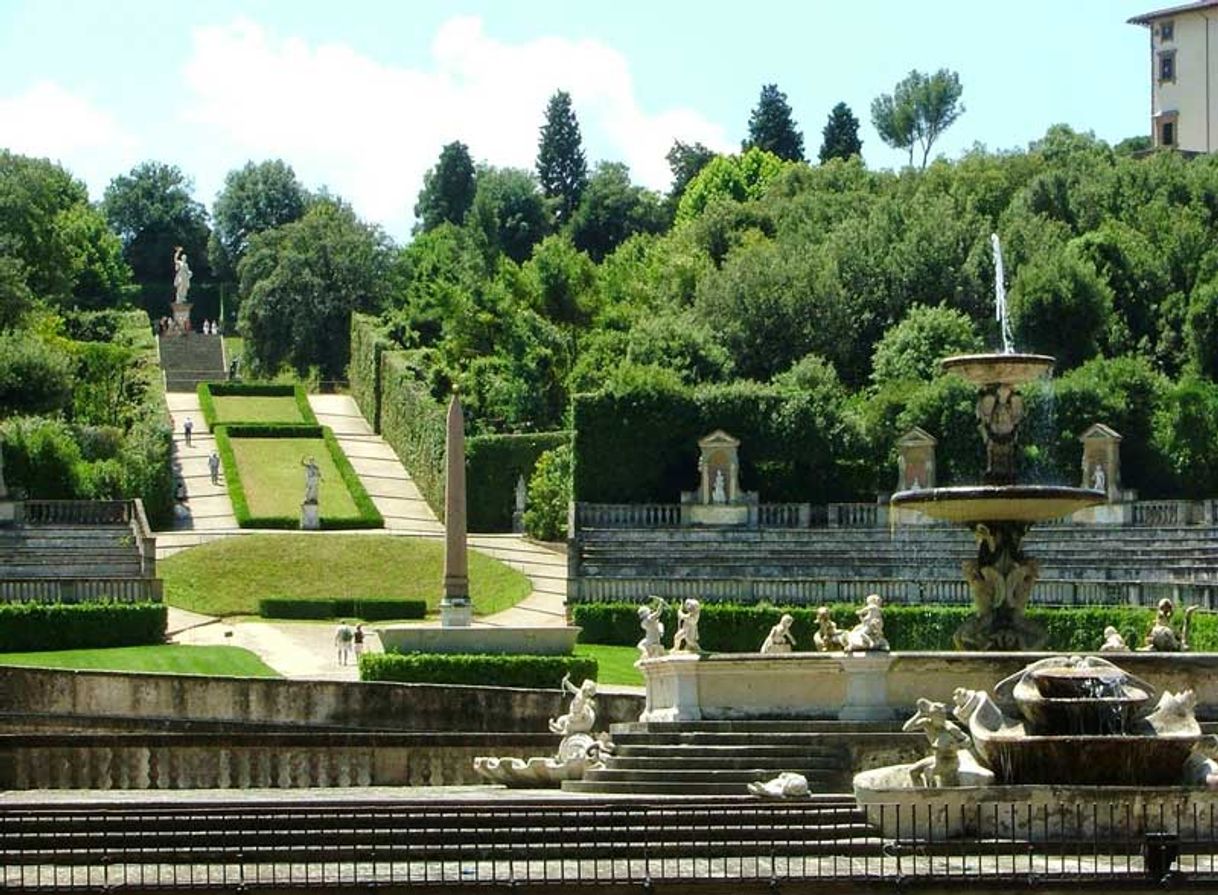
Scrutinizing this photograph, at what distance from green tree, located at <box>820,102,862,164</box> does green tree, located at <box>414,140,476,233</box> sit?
25561 millimetres

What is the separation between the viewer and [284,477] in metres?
89.4

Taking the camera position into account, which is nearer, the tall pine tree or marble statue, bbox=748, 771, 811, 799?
marble statue, bbox=748, 771, 811, 799

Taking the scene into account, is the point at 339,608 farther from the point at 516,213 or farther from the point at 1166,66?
the point at 516,213

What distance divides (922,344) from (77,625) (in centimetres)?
3041

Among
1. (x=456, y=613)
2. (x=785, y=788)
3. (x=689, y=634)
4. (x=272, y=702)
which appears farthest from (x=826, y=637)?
(x=456, y=613)

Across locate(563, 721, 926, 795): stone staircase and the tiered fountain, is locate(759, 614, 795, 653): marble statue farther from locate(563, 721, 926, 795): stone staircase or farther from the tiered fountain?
locate(563, 721, 926, 795): stone staircase

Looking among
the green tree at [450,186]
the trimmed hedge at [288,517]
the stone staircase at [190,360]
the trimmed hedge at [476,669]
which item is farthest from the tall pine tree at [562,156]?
the trimmed hedge at [476,669]

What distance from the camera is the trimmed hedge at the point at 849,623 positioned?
5900 centimetres

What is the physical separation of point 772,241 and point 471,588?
3249 cm

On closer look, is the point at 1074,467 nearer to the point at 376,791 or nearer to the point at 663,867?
the point at 376,791

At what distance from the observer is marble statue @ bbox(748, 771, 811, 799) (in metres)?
34.5

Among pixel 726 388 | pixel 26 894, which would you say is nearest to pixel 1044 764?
pixel 26 894

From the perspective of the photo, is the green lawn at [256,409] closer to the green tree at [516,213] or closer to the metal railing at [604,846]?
the green tree at [516,213]

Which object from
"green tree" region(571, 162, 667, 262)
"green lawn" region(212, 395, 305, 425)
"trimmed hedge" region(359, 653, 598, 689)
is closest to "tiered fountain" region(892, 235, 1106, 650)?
"trimmed hedge" region(359, 653, 598, 689)
